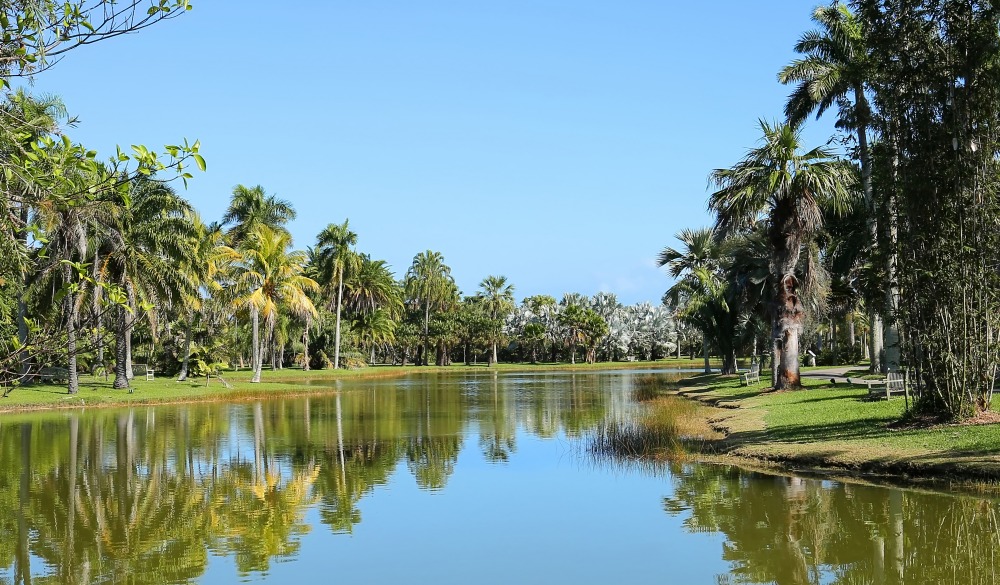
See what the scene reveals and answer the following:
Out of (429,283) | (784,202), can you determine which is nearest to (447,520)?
(784,202)

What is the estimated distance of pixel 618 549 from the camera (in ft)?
A: 38.7

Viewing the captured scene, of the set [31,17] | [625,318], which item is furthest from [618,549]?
[625,318]

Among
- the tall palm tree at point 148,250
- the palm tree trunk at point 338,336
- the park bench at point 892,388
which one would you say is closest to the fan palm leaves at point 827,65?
the park bench at point 892,388

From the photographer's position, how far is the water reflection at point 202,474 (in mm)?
11578

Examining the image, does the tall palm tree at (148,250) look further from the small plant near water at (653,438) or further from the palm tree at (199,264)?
the small plant near water at (653,438)

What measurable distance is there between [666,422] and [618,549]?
43.6 ft

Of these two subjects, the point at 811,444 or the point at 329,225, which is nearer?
the point at 811,444

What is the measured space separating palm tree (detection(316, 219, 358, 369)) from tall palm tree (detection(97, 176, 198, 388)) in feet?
113

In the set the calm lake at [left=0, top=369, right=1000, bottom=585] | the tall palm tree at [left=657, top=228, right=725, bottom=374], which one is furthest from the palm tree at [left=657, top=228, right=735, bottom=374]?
the calm lake at [left=0, top=369, right=1000, bottom=585]

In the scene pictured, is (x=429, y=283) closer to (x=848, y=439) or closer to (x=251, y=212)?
(x=251, y=212)

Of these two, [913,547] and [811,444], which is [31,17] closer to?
[913,547]

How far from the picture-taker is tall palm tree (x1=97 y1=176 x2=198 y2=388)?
40.1 m

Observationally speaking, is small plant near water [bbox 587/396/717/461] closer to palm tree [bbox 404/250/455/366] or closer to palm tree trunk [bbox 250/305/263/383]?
palm tree trunk [bbox 250/305/263/383]

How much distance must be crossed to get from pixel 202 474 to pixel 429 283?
89486mm
